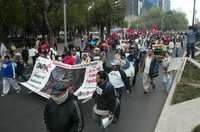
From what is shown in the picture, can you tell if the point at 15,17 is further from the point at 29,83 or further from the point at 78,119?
the point at 78,119

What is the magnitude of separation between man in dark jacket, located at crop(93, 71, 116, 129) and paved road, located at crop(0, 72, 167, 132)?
84.4 inches

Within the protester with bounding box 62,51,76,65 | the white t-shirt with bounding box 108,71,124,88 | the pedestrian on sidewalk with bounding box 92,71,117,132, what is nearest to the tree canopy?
the protester with bounding box 62,51,76,65

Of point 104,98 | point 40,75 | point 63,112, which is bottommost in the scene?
point 40,75

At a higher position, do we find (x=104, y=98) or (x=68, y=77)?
(x=104, y=98)

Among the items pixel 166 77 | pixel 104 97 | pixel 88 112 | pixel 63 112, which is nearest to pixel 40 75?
pixel 88 112

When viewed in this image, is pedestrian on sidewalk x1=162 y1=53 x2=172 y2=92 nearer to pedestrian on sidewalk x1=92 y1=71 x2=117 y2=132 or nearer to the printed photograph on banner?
the printed photograph on banner

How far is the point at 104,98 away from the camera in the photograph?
7.39 m

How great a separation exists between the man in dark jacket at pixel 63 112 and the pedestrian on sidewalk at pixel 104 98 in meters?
1.59

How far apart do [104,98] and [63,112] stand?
185 cm

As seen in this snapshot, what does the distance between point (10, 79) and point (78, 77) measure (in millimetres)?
2497

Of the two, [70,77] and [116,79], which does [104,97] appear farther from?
[70,77]

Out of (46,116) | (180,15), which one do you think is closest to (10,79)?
(46,116)

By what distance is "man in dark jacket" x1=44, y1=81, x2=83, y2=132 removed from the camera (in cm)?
559

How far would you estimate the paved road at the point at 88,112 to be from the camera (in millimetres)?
9828
